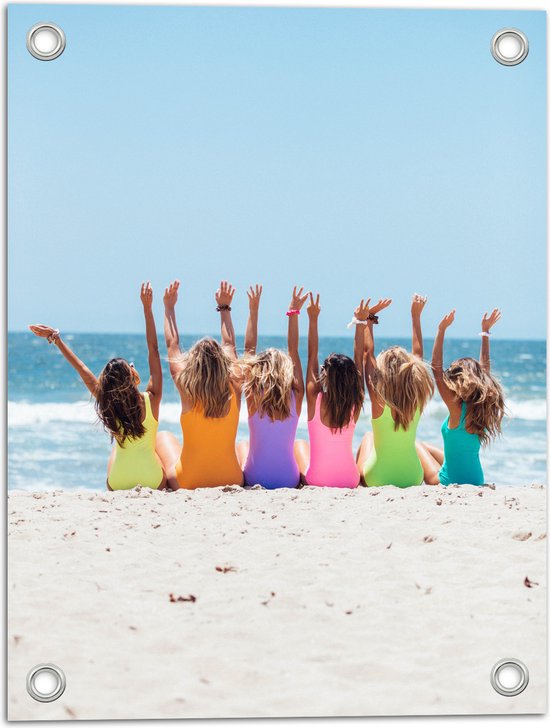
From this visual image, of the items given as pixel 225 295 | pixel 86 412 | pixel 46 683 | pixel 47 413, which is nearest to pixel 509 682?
pixel 46 683

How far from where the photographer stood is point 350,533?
11.7ft

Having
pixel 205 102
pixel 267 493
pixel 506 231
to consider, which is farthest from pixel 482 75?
pixel 267 493

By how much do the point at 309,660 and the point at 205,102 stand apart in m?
2.59

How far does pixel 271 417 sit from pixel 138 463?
80 centimetres

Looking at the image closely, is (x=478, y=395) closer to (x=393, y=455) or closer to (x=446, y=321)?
(x=446, y=321)

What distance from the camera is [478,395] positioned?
189 inches

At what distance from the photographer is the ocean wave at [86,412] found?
7433 millimetres

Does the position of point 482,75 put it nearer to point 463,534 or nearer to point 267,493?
point 463,534

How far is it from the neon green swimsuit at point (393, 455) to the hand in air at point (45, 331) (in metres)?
1.88

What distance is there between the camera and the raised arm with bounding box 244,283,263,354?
4.93 m

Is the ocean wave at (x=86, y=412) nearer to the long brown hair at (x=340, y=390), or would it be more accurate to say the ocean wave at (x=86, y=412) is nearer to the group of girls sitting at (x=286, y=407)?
the group of girls sitting at (x=286, y=407)

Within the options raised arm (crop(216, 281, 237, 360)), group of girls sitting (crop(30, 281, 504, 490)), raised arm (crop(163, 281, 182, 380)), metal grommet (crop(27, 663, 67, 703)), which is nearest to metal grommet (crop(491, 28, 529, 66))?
group of girls sitting (crop(30, 281, 504, 490))

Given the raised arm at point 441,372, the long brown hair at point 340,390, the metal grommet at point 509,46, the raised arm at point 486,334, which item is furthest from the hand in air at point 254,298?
the metal grommet at point 509,46

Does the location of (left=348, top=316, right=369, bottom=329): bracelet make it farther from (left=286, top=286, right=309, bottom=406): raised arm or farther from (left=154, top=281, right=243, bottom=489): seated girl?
(left=154, top=281, right=243, bottom=489): seated girl
